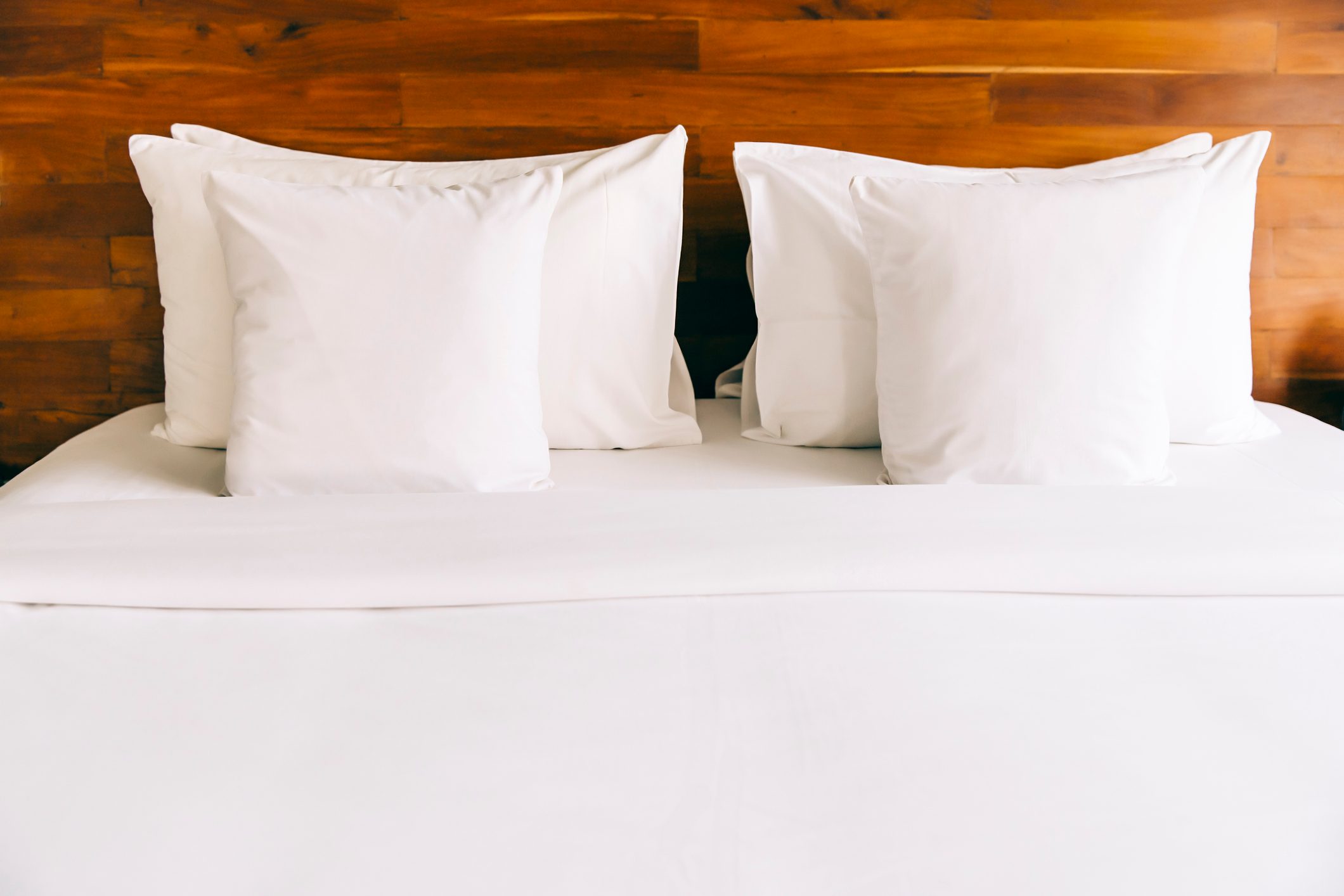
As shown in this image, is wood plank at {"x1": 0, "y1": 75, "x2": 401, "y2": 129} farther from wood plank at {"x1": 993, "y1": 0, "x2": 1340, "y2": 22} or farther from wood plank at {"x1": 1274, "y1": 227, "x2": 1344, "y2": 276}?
wood plank at {"x1": 1274, "y1": 227, "x2": 1344, "y2": 276}

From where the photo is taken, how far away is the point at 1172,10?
1806 mm

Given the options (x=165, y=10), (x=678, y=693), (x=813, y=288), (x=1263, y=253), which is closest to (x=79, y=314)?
(x=165, y=10)

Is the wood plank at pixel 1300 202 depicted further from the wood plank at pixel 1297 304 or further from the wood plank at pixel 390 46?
the wood plank at pixel 390 46

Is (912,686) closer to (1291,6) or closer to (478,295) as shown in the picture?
(478,295)

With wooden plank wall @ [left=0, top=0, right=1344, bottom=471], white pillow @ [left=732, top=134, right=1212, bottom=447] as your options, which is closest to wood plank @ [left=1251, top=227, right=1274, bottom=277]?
wooden plank wall @ [left=0, top=0, right=1344, bottom=471]

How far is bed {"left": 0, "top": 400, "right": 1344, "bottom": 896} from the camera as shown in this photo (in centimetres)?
60

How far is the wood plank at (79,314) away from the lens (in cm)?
183

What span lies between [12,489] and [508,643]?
992mm

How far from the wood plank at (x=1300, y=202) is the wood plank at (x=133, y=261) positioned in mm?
2307

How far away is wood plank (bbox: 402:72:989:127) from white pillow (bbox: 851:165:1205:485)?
578 mm

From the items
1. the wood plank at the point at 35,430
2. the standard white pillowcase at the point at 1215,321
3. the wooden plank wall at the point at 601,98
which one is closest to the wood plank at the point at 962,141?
the wooden plank wall at the point at 601,98

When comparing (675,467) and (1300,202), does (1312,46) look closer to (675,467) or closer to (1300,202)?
(1300,202)

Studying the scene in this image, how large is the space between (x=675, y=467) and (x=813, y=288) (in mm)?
390

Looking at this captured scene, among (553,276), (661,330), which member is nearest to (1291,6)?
(661,330)
